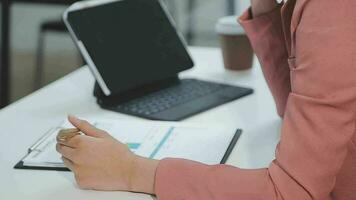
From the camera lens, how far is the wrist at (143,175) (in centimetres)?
82

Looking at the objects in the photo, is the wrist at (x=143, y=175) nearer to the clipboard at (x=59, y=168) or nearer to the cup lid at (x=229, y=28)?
the clipboard at (x=59, y=168)

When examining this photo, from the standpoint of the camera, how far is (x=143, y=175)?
32.6 inches

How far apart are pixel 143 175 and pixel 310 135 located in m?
0.25

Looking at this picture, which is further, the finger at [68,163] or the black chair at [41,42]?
the black chair at [41,42]

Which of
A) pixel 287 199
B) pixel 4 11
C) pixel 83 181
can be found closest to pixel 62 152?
pixel 83 181

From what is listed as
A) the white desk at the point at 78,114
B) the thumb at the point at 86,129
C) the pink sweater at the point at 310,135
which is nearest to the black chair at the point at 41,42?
the white desk at the point at 78,114

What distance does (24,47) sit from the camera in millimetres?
4172

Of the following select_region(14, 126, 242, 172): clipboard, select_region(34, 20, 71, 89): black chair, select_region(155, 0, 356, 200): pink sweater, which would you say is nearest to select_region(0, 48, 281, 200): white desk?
select_region(14, 126, 242, 172): clipboard

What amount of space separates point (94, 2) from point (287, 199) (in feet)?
2.42

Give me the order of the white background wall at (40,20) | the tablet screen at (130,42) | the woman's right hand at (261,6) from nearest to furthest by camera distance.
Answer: the woman's right hand at (261,6), the tablet screen at (130,42), the white background wall at (40,20)

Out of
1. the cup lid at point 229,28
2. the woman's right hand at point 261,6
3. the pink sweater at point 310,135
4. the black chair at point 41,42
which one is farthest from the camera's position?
the black chair at point 41,42

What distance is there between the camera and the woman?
0.69 meters

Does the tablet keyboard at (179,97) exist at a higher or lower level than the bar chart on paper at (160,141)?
lower

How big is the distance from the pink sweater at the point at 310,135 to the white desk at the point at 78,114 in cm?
11
